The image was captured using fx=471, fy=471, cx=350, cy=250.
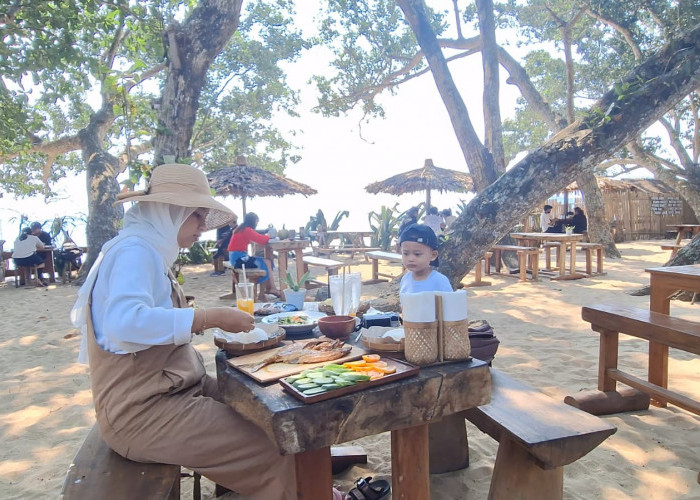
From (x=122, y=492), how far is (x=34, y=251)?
35.7 feet

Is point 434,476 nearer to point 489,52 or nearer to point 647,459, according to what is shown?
point 647,459

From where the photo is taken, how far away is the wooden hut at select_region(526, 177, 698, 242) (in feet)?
60.8

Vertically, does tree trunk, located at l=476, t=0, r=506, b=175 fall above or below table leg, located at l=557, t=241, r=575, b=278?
above

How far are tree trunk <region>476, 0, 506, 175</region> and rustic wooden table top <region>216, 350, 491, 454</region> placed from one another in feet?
30.2

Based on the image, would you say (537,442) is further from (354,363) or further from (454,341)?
(354,363)

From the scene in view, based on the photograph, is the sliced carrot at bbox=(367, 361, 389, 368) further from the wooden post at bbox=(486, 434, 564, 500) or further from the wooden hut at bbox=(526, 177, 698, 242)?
the wooden hut at bbox=(526, 177, 698, 242)

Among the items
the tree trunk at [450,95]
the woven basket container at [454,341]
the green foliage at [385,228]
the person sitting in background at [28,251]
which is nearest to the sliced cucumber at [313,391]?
the woven basket container at [454,341]

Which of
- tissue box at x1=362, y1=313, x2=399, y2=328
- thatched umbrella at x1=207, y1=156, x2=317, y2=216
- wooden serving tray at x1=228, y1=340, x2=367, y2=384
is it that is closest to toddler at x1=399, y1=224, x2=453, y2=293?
tissue box at x1=362, y1=313, x2=399, y2=328

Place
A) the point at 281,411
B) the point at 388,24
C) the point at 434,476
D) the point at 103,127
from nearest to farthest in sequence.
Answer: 1. the point at 281,411
2. the point at 434,476
3. the point at 103,127
4. the point at 388,24

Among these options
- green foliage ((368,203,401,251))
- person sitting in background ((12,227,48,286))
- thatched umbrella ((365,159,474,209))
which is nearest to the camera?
person sitting in background ((12,227,48,286))

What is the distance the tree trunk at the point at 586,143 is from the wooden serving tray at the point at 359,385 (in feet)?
14.3

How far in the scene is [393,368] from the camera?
1.52 m

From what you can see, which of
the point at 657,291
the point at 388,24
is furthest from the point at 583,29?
the point at 657,291

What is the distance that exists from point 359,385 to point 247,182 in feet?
32.8
